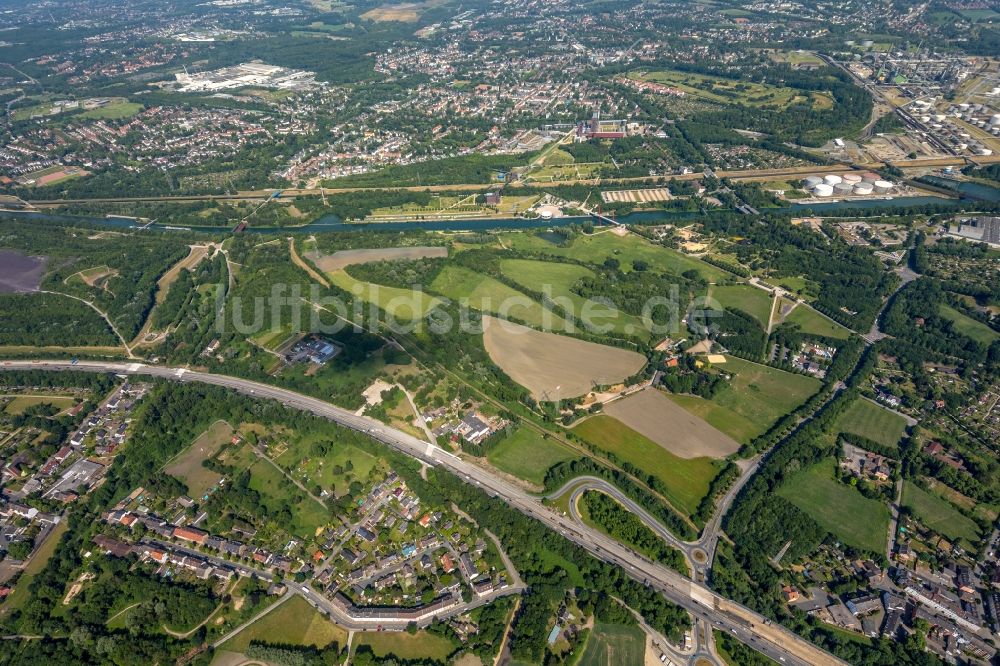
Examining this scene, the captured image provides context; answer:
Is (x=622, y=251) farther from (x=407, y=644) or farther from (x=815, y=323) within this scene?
(x=407, y=644)

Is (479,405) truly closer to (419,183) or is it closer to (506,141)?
(419,183)

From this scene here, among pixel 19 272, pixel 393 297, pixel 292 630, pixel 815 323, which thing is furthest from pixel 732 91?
pixel 292 630

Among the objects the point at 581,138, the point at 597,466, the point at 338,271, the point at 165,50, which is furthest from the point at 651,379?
the point at 165,50

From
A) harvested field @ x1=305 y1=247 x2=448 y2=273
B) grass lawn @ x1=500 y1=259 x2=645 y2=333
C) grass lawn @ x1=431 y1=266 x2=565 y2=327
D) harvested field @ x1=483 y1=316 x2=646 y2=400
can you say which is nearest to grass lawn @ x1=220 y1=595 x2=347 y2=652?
harvested field @ x1=483 y1=316 x2=646 y2=400

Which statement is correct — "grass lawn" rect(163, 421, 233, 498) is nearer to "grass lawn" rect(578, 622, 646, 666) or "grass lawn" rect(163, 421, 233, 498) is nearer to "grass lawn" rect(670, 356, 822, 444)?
"grass lawn" rect(578, 622, 646, 666)

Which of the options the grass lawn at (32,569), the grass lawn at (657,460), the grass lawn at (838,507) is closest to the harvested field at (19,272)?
the grass lawn at (32,569)

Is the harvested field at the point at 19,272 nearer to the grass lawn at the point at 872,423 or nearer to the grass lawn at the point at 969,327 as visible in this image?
the grass lawn at the point at 872,423

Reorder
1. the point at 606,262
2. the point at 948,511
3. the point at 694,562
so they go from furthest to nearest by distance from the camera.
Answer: the point at 606,262
the point at 948,511
the point at 694,562
